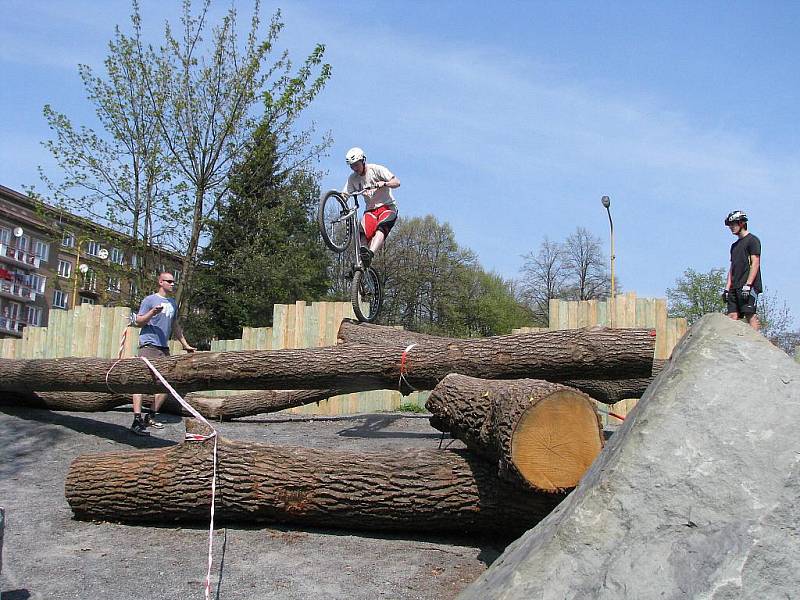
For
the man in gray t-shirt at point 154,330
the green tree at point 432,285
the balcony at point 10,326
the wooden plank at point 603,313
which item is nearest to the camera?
the man in gray t-shirt at point 154,330

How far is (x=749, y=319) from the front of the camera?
31.4ft

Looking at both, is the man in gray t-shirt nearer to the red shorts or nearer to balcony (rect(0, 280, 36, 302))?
the red shorts

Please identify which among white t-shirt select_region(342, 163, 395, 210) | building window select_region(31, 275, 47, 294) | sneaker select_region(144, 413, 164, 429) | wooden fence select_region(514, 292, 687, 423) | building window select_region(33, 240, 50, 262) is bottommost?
sneaker select_region(144, 413, 164, 429)

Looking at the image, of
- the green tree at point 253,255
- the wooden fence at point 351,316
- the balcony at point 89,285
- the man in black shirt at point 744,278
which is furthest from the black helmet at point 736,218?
the balcony at point 89,285

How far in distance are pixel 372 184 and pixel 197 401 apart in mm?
4097

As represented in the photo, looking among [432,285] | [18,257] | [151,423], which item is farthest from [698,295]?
[18,257]

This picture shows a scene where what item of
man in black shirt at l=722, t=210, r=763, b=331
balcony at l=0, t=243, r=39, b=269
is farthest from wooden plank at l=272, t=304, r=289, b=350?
balcony at l=0, t=243, r=39, b=269

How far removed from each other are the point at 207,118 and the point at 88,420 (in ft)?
40.7

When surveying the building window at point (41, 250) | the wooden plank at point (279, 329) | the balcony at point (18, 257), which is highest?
the building window at point (41, 250)

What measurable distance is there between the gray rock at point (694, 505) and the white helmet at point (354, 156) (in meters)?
7.20

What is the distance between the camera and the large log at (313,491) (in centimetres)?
530

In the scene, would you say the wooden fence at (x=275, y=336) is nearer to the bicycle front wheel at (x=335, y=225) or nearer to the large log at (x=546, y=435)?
the bicycle front wheel at (x=335, y=225)

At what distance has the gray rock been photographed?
2395 mm

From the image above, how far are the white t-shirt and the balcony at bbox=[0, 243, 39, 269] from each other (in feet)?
204
